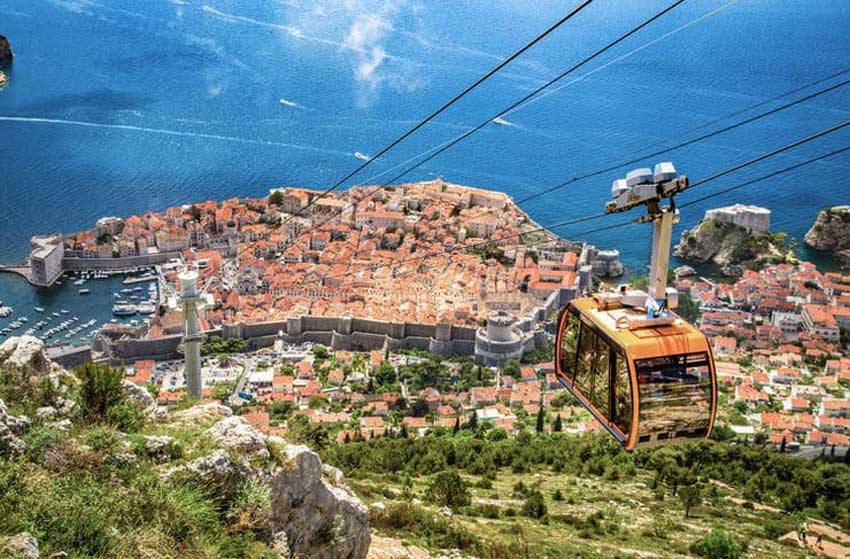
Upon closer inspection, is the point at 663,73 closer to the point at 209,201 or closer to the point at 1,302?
the point at 209,201

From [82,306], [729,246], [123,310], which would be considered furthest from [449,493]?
[729,246]

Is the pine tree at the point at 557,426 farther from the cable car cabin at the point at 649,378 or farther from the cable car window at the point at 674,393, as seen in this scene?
the cable car window at the point at 674,393

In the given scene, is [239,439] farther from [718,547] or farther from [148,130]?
[148,130]

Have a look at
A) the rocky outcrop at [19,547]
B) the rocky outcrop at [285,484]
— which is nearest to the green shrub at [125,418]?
the rocky outcrop at [285,484]

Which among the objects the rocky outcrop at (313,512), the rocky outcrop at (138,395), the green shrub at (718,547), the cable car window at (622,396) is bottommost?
the green shrub at (718,547)

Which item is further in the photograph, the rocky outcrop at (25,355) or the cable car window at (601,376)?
the rocky outcrop at (25,355)

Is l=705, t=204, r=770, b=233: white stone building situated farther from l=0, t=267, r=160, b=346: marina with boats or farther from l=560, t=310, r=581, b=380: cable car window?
l=560, t=310, r=581, b=380: cable car window
